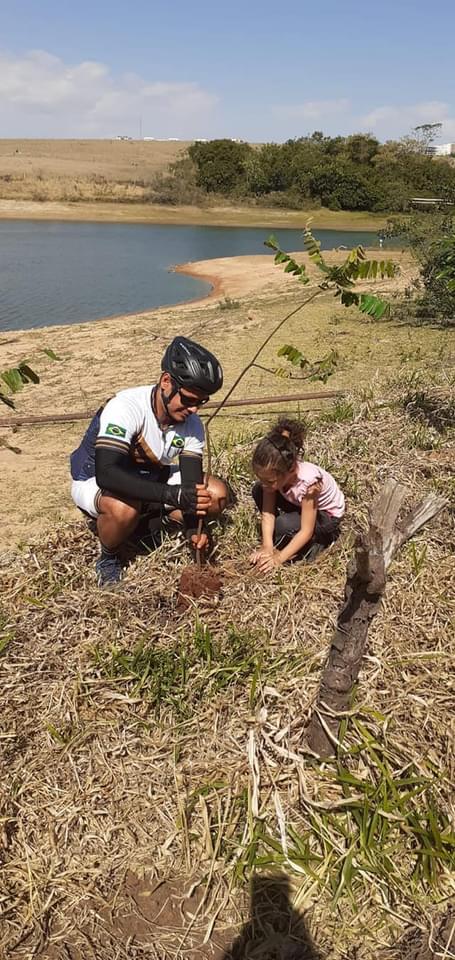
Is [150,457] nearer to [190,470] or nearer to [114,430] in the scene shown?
[190,470]

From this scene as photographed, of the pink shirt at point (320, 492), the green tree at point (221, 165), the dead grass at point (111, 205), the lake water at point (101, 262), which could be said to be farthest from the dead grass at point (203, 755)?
the green tree at point (221, 165)

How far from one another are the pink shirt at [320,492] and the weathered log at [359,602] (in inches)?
37.5

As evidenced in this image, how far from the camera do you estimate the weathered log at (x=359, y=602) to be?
1.77 metres

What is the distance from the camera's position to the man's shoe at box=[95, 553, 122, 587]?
9.92 ft

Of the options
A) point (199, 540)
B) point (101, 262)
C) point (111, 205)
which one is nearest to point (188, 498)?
point (199, 540)

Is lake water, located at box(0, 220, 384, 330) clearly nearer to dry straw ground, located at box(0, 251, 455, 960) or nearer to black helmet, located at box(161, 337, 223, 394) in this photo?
black helmet, located at box(161, 337, 223, 394)

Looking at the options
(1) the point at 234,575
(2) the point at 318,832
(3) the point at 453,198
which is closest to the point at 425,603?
(1) the point at 234,575

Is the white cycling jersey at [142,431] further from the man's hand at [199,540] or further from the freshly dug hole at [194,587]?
the freshly dug hole at [194,587]

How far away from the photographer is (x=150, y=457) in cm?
316

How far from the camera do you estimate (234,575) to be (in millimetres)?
3074

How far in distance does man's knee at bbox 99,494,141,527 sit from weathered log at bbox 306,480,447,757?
1178 millimetres

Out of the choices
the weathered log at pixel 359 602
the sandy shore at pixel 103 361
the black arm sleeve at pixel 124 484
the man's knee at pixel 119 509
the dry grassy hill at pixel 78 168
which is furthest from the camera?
the dry grassy hill at pixel 78 168

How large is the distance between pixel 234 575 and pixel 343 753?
3.59ft

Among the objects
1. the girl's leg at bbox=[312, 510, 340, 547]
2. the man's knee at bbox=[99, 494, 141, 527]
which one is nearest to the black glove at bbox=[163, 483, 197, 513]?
the man's knee at bbox=[99, 494, 141, 527]
